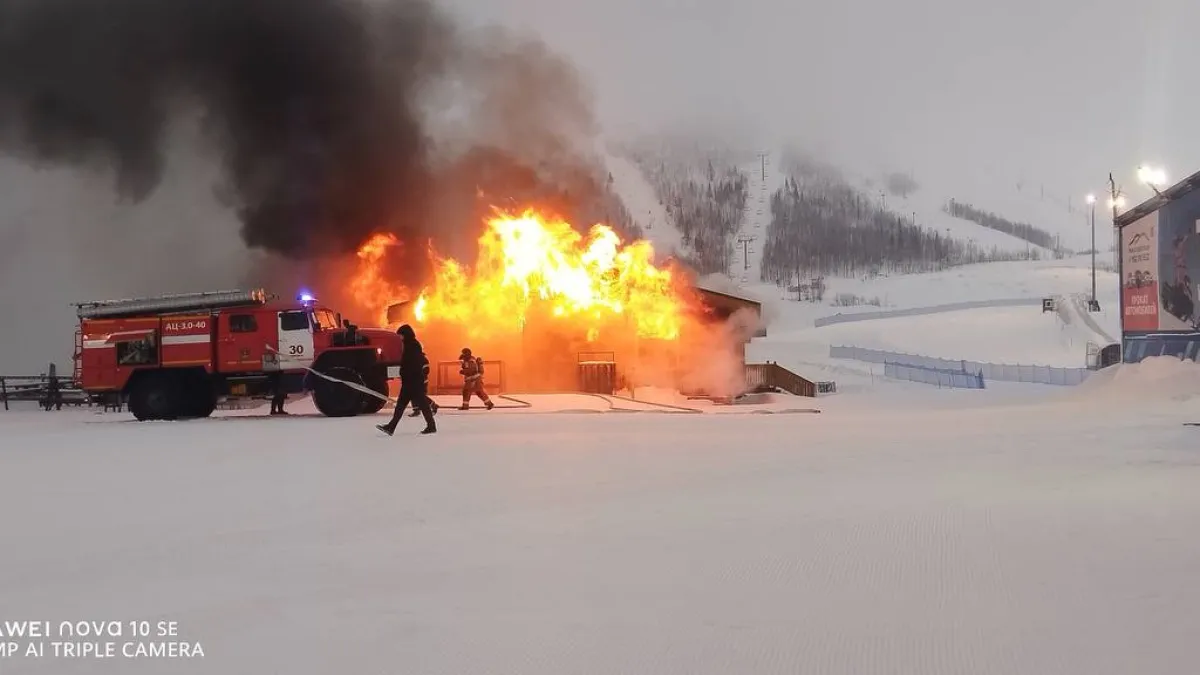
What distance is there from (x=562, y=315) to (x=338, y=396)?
1035 centimetres

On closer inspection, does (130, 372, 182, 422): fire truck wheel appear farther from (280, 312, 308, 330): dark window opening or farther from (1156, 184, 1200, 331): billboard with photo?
(1156, 184, 1200, 331): billboard with photo

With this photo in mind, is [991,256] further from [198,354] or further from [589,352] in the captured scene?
[198,354]

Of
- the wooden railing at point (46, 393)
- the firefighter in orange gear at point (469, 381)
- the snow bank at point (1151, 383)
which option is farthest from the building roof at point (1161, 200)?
the wooden railing at point (46, 393)

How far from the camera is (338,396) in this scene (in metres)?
18.6

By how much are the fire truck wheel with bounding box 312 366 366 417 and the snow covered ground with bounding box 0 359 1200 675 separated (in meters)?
6.73

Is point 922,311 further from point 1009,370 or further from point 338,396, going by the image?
point 338,396

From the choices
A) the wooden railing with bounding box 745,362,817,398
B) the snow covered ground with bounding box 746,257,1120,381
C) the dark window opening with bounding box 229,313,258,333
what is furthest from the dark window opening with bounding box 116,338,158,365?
the snow covered ground with bounding box 746,257,1120,381

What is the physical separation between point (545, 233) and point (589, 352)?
4.03 meters

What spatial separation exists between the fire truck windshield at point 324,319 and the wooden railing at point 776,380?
57.1ft

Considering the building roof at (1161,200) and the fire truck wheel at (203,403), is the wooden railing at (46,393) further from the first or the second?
the building roof at (1161,200)

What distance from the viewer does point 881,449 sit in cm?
1115

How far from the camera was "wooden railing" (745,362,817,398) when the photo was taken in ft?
110

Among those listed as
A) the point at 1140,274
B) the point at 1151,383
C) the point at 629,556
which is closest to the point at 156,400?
the point at 629,556

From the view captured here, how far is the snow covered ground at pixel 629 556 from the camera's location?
415 centimetres
